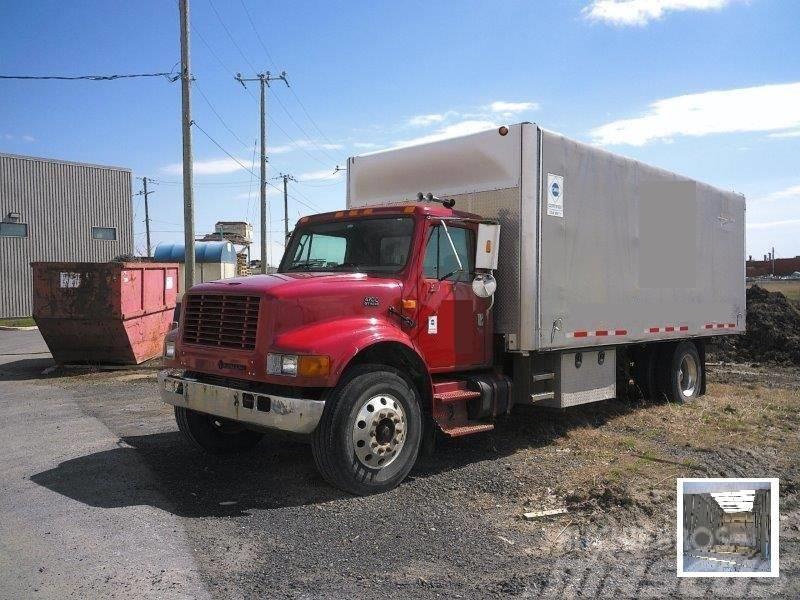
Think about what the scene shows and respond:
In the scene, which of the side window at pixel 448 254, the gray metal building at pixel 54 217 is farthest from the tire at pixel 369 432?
the gray metal building at pixel 54 217

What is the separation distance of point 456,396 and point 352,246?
5.71 feet

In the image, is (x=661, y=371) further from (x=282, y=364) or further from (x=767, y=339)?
(x=767, y=339)

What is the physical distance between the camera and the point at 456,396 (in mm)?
6297

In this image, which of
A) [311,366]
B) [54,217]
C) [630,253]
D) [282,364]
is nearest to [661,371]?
[630,253]

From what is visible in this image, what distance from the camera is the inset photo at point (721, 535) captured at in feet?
13.0

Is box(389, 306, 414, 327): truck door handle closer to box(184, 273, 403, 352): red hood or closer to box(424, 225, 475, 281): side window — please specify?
box(184, 273, 403, 352): red hood

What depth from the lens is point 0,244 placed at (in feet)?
89.7

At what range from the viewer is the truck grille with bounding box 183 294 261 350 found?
5520 millimetres

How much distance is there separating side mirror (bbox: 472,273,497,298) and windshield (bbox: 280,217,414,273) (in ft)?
2.41

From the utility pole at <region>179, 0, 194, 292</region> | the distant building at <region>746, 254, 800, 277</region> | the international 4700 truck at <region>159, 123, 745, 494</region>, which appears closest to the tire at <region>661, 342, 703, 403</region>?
the international 4700 truck at <region>159, 123, 745, 494</region>

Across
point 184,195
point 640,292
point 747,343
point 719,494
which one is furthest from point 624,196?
point 747,343

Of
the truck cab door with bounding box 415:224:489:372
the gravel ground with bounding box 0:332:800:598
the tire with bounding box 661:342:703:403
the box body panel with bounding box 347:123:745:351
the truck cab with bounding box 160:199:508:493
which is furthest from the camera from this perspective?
the tire with bounding box 661:342:703:403

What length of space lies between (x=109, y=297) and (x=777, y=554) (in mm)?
11104

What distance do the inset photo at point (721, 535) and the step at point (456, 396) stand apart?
2498 millimetres
